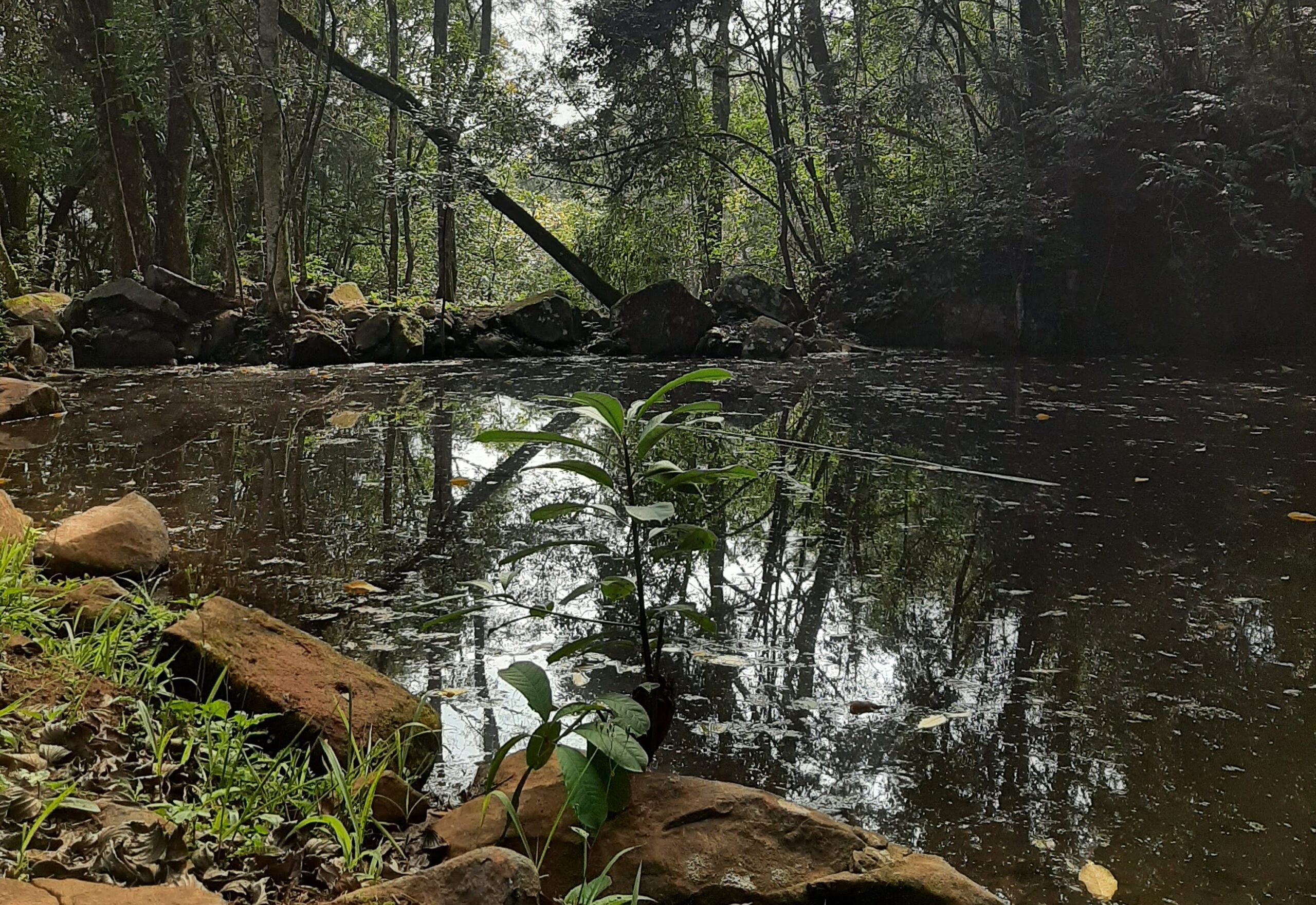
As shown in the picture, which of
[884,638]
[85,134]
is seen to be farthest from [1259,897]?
[85,134]

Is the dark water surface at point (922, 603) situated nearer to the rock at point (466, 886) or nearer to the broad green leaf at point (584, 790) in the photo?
the broad green leaf at point (584, 790)

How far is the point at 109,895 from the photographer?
111 centimetres

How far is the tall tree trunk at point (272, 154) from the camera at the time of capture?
389 inches

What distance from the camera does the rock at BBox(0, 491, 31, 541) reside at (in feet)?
Result: 8.50

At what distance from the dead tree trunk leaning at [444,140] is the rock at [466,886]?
1161 centimetres

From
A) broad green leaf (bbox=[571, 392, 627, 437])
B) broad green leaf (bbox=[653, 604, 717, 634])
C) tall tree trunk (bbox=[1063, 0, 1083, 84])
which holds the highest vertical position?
tall tree trunk (bbox=[1063, 0, 1083, 84])

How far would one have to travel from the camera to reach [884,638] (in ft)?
8.36

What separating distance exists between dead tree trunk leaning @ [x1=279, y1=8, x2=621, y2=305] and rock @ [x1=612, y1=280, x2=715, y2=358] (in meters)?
2.74

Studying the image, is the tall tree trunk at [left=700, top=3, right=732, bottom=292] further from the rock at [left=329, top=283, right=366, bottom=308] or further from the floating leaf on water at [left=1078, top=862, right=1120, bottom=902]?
the floating leaf on water at [left=1078, top=862, right=1120, bottom=902]

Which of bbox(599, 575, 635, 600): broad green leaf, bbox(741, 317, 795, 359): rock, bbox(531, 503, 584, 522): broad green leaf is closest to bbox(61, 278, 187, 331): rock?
bbox(741, 317, 795, 359): rock

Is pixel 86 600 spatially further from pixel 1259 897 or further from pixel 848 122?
pixel 848 122

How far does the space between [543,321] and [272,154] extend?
350 centimetres

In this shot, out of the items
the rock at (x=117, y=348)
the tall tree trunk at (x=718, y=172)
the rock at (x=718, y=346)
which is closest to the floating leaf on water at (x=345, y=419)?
the rock at (x=117, y=348)

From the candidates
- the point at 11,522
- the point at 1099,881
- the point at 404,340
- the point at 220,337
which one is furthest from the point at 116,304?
the point at 1099,881
